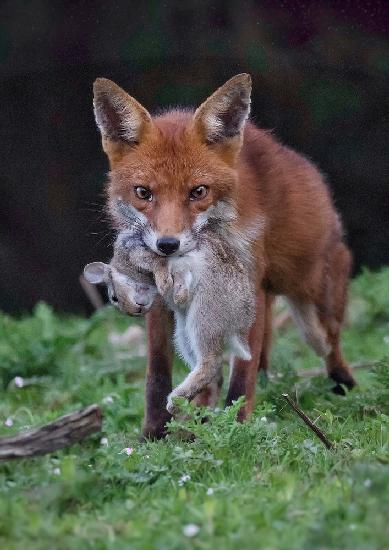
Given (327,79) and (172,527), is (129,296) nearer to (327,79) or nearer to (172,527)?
(172,527)

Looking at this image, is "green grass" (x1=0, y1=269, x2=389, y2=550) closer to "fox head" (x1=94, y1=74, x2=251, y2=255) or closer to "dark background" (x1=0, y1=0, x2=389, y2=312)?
"fox head" (x1=94, y1=74, x2=251, y2=255)

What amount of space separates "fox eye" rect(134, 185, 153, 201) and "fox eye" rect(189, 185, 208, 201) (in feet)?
0.70

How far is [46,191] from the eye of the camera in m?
10.9

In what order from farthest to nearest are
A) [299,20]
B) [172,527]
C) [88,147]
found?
[88,147]
[299,20]
[172,527]

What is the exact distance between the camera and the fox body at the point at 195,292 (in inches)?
198

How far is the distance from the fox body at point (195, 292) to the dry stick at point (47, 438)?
2.76 feet

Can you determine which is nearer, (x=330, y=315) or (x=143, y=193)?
(x=143, y=193)

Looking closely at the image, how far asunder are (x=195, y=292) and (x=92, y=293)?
5.57m

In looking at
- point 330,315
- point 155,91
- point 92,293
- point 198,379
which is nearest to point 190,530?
point 198,379

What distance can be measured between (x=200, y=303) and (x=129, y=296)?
339mm

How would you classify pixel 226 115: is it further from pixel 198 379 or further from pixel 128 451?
pixel 128 451

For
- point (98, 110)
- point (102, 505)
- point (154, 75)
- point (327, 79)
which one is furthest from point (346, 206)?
point (102, 505)

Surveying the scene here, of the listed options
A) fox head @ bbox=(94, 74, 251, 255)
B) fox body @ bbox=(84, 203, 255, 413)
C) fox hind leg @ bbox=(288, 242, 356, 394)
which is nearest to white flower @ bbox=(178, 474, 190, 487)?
fox body @ bbox=(84, 203, 255, 413)

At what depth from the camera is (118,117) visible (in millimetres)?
5770
